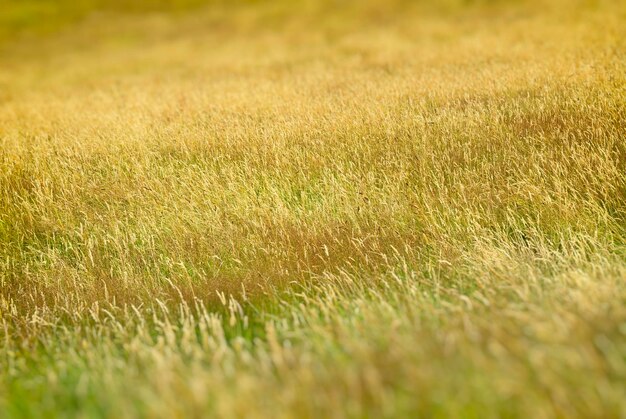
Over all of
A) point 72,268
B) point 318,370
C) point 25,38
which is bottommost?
point 72,268

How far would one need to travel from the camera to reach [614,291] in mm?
2588

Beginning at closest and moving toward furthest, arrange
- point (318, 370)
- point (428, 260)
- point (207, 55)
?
point (318, 370)
point (428, 260)
point (207, 55)

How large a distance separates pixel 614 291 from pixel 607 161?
2.46 m

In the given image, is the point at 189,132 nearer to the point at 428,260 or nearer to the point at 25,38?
the point at 428,260

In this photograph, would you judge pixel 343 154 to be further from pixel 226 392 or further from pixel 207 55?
pixel 207 55

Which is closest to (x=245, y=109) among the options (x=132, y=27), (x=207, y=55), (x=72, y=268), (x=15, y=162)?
(x=15, y=162)

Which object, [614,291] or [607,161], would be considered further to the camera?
[607,161]

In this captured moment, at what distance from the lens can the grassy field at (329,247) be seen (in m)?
1.97

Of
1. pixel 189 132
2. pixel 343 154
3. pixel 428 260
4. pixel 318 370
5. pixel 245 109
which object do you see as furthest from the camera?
pixel 245 109

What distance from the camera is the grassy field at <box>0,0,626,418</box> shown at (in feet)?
6.48

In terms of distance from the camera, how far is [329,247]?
417 cm

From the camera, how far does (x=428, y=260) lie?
4.00 metres

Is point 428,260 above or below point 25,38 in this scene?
below

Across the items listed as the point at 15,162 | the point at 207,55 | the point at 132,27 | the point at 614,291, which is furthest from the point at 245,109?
the point at 132,27
